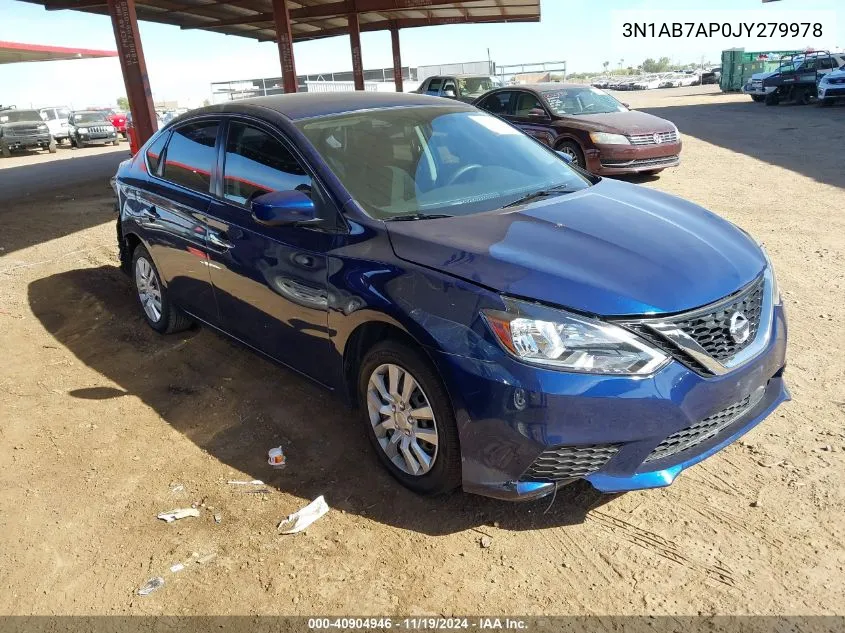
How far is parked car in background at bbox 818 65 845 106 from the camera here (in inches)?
839

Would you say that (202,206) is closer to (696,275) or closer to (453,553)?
(453,553)

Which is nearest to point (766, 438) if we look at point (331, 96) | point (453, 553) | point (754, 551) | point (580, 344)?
point (754, 551)

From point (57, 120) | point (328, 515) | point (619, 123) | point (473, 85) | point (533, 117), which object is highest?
point (473, 85)

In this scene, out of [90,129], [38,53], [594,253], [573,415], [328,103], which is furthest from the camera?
[38,53]

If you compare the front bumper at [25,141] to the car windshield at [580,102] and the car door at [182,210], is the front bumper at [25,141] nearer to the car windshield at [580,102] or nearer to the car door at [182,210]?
the car windshield at [580,102]

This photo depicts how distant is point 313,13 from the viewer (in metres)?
21.1

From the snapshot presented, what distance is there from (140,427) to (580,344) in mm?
2683

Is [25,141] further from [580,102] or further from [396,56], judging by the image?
[580,102]

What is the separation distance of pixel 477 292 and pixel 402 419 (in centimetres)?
76

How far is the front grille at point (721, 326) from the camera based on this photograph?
2445mm

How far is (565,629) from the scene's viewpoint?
2.26 meters

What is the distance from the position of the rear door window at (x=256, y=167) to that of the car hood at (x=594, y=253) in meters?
0.75

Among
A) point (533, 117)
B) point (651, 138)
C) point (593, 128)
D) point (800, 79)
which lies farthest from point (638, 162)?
point (800, 79)

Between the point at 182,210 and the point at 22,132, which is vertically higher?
the point at 182,210
